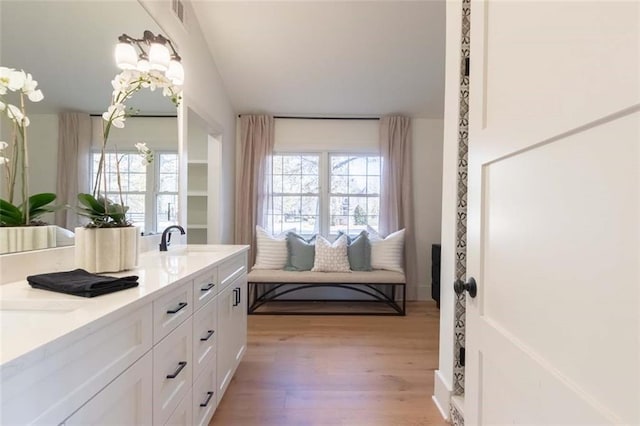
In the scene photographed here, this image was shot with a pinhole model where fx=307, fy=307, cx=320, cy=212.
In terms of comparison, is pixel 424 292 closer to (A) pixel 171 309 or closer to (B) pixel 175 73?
(A) pixel 171 309

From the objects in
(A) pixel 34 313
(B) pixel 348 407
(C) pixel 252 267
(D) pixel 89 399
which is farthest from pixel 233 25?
(B) pixel 348 407

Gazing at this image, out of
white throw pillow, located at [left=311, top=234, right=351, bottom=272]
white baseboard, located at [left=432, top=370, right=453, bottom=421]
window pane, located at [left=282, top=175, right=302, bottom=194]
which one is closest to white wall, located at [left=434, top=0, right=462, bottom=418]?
white baseboard, located at [left=432, top=370, right=453, bottom=421]

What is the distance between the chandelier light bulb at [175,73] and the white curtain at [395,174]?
2.48 m

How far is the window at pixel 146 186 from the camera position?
1635 millimetres

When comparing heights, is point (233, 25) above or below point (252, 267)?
above

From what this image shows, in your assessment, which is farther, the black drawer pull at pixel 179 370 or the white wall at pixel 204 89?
the white wall at pixel 204 89

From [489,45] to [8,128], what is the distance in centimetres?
170

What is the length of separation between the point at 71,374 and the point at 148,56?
6.03 ft

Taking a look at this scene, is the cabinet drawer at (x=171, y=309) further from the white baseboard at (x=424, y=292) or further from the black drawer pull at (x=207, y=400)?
the white baseboard at (x=424, y=292)

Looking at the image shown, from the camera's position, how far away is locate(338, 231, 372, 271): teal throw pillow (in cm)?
363

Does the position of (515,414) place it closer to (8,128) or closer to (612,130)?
(612,130)

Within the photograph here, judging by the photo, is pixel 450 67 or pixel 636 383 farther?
pixel 450 67

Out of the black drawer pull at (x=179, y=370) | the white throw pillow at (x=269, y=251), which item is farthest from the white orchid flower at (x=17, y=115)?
the white throw pillow at (x=269, y=251)

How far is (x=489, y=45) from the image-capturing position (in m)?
0.95
